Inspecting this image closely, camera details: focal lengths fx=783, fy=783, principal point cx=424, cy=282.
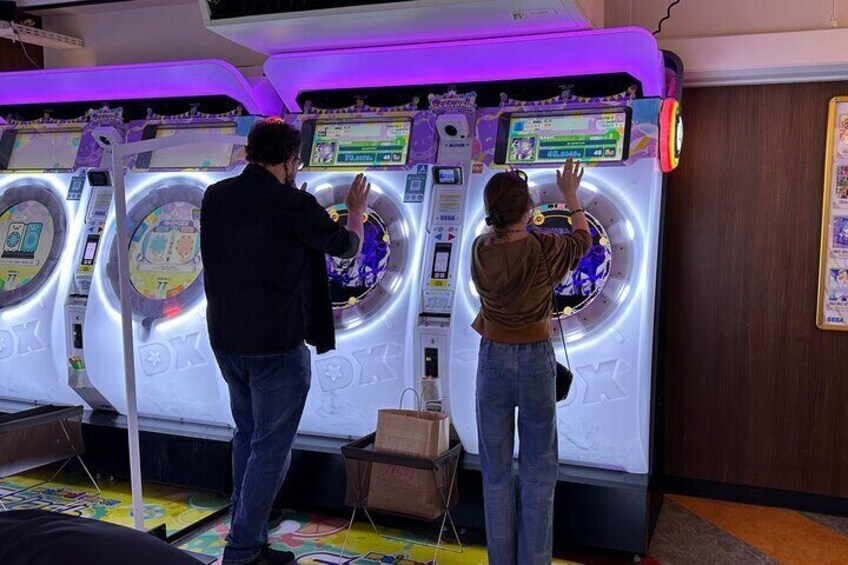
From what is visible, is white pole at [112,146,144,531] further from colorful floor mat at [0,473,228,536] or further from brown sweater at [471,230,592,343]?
brown sweater at [471,230,592,343]

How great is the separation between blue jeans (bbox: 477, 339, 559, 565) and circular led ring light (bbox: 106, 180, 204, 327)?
74.3 inches

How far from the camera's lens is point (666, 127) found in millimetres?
3215

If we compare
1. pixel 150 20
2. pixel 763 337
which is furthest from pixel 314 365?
pixel 150 20

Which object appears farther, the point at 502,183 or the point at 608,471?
the point at 608,471

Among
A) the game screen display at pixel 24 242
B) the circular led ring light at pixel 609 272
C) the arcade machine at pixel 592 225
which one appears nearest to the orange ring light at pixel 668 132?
the arcade machine at pixel 592 225

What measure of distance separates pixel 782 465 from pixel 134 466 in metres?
3.06

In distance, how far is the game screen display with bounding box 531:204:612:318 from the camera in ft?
10.9

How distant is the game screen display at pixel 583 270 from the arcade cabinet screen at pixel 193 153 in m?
1.75

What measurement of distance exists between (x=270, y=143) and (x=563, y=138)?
128cm

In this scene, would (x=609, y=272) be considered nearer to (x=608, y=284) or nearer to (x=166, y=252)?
(x=608, y=284)

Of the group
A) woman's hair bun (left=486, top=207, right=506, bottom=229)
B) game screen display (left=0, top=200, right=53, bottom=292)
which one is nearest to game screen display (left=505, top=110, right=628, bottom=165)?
woman's hair bun (left=486, top=207, right=506, bottom=229)

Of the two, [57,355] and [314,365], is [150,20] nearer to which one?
[57,355]

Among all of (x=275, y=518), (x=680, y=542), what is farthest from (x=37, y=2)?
(x=680, y=542)

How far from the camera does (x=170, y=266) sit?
4133 mm
